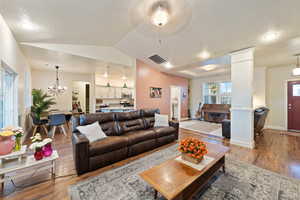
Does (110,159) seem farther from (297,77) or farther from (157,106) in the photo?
(297,77)

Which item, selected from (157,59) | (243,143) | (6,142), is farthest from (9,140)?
(243,143)

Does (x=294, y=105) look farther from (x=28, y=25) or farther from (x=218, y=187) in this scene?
(x=28, y=25)

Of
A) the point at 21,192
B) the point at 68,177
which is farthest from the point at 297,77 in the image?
the point at 21,192

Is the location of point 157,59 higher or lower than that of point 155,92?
higher

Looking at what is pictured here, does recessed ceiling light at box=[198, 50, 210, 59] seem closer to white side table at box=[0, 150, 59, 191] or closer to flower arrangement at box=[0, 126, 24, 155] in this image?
white side table at box=[0, 150, 59, 191]

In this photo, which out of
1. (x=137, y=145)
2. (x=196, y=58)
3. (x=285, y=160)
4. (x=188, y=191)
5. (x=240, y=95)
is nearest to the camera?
(x=188, y=191)

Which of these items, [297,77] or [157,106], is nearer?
[297,77]

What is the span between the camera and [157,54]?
434 centimetres

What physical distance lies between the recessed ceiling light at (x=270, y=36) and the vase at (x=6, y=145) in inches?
202

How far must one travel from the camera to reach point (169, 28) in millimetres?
2996

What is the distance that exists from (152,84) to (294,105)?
19.1 ft

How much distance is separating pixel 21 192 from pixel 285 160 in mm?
4707

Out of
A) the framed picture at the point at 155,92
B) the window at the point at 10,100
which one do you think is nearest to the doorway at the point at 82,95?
the framed picture at the point at 155,92

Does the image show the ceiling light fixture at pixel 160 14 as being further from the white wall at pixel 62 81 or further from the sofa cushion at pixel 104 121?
the white wall at pixel 62 81
